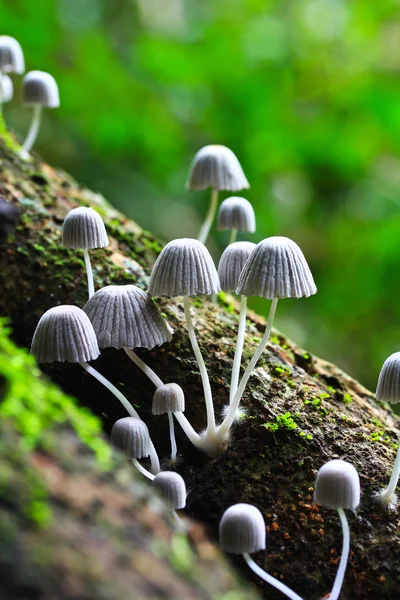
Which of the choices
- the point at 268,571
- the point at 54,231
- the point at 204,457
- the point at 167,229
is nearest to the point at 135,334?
the point at 204,457

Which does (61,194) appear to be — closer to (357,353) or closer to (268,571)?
(268,571)

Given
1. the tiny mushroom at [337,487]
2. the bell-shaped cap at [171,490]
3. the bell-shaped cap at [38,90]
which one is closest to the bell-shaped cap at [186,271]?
the bell-shaped cap at [171,490]

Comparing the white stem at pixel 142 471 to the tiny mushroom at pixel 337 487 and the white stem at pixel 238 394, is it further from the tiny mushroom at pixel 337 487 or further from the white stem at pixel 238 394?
the tiny mushroom at pixel 337 487

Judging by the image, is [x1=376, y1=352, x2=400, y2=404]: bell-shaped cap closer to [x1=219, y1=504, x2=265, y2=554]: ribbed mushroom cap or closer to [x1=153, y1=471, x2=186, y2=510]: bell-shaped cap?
[x1=219, y1=504, x2=265, y2=554]: ribbed mushroom cap

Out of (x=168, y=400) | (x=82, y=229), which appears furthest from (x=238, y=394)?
(x=82, y=229)

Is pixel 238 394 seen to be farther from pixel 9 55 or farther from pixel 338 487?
pixel 9 55

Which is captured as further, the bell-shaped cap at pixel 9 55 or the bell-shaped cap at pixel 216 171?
the bell-shaped cap at pixel 9 55

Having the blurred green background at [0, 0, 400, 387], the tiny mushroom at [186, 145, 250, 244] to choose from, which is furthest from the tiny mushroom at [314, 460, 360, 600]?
the blurred green background at [0, 0, 400, 387]
